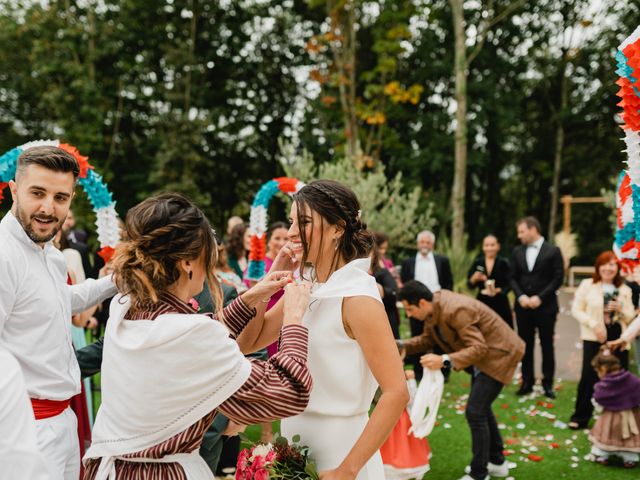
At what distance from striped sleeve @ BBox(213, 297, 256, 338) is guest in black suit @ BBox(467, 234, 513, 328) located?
5940mm

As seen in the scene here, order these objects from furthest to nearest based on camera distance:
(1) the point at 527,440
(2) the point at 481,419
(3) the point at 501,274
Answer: (3) the point at 501,274
(1) the point at 527,440
(2) the point at 481,419

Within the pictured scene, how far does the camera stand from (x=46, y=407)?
97.0 inches

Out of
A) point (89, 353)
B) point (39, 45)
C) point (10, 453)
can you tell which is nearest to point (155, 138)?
point (39, 45)

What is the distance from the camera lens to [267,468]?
2.04 meters

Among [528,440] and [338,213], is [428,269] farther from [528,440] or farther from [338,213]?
[338,213]

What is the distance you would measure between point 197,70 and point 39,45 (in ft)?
17.3

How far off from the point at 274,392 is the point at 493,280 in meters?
6.50

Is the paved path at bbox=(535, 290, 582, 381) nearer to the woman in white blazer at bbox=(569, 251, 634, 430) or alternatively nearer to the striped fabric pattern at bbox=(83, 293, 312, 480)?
the woman in white blazer at bbox=(569, 251, 634, 430)

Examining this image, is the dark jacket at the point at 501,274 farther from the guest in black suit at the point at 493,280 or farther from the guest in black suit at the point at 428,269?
the guest in black suit at the point at 428,269

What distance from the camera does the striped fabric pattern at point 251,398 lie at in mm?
1842

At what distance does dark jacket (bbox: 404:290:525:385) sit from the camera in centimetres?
460

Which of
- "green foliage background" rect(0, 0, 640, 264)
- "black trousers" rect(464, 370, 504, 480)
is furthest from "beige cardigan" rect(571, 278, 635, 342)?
"green foliage background" rect(0, 0, 640, 264)

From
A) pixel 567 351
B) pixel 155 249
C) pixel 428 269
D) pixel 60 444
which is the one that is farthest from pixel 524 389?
pixel 155 249

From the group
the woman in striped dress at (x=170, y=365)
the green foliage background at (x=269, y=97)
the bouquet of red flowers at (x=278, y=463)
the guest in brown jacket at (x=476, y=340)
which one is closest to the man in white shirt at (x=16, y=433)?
the woman in striped dress at (x=170, y=365)
